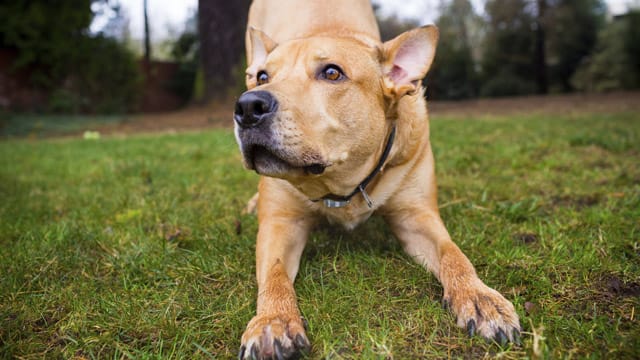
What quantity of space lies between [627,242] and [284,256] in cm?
187

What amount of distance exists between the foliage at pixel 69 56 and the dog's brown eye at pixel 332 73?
54.6 feet

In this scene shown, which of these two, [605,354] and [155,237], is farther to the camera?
[155,237]

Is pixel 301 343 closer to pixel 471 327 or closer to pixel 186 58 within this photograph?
pixel 471 327

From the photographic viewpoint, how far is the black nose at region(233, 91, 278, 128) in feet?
7.37

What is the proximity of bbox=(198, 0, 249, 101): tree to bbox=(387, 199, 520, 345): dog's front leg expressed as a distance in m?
12.1

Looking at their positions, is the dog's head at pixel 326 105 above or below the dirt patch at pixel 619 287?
above

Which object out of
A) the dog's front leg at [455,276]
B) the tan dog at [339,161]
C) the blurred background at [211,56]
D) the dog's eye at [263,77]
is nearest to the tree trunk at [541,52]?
the blurred background at [211,56]

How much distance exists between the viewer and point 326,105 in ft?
8.48

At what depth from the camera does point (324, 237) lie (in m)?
3.44

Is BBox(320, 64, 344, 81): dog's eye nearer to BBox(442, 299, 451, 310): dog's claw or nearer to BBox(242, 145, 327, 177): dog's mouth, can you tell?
BBox(242, 145, 327, 177): dog's mouth

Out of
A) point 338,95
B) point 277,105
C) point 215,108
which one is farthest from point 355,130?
point 215,108

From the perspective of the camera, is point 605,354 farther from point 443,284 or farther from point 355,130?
point 355,130

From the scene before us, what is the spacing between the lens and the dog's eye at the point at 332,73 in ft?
8.86

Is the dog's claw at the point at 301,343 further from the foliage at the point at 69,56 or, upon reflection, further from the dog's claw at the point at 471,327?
the foliage at the point at 69,56
